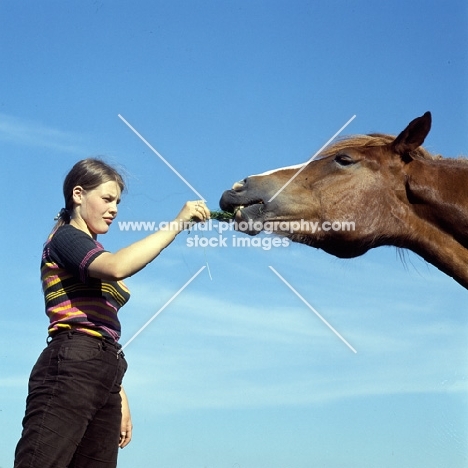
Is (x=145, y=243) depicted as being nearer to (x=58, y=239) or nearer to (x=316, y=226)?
(x=58, y=239)

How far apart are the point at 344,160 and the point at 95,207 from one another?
2.35 meters

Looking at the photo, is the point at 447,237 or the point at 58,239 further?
the point at 447,237

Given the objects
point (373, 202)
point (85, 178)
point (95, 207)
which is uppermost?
point (373, 202)

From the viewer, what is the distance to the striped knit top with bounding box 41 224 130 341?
311 cm

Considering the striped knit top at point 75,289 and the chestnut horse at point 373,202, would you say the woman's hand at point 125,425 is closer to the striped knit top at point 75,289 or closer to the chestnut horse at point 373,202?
the striped knit top at point 75,289

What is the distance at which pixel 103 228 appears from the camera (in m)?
3.38

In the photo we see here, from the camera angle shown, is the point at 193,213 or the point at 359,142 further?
the point at 359,142

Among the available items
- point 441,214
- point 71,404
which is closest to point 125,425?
point 71,404

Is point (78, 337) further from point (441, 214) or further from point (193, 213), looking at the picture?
point (441, 214)

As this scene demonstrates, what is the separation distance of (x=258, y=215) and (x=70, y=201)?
66.8 inches

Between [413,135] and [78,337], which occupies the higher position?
[413,135]

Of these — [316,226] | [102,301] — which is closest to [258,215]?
[316,226]

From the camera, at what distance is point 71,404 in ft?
9.80

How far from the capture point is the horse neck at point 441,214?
479 cm
